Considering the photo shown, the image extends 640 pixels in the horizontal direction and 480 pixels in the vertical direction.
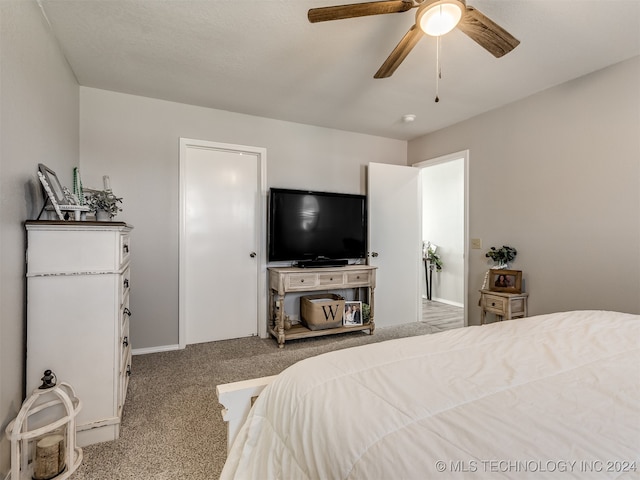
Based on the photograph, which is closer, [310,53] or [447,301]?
[310,53]

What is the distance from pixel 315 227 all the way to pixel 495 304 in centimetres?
196

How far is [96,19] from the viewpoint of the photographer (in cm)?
196

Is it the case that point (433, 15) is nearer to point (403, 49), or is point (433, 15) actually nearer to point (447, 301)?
point (403, 49)

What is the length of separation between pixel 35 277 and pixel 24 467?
0.86 meters

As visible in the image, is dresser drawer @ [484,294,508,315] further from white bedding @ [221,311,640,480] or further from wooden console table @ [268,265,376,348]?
white bedding @ [221,311,640,480]

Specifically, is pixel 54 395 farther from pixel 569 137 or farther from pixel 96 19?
pixel 569 137

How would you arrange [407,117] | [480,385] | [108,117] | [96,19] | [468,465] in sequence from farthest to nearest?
1. [407,117]
2. [108,117]
3. [96,19]
4. [480,385]
5. [468,465]

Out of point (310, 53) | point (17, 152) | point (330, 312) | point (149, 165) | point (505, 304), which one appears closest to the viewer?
point (17, 152)

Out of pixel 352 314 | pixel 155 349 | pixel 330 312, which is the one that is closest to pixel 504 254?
pixel 352 314

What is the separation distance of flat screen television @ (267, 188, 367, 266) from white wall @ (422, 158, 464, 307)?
2.50 meters

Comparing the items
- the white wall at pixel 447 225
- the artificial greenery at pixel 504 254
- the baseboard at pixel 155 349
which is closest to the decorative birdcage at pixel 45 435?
the baseboard at pixel 155 349

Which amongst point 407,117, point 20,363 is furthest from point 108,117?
point 407,117

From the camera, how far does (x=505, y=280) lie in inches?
121

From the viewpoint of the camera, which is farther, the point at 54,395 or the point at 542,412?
the point at 54,395
